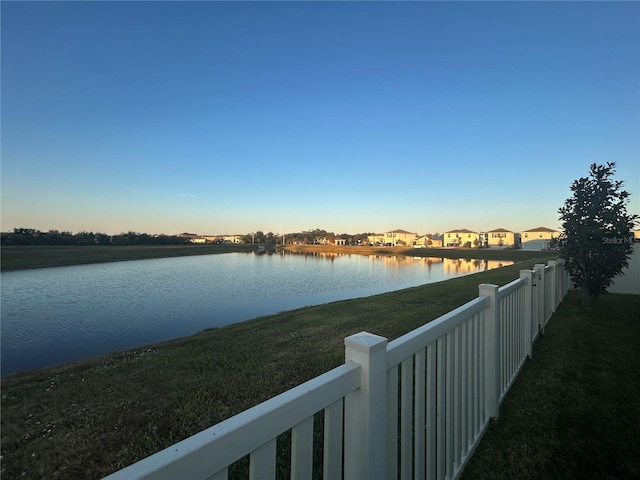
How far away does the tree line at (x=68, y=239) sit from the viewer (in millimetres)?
46719

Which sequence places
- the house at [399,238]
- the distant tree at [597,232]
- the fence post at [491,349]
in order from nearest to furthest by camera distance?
1. the fence post at [491,349]
2. the distant tree at [597,232]
3. the house at [399,238]

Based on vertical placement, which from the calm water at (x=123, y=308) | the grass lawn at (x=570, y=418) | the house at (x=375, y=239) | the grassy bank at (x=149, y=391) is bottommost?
the calm water at (x=123, y=308)

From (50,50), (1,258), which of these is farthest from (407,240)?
(50,50)

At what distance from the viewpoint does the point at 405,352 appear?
59.0 inches

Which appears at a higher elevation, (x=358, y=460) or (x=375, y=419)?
(x=375, y=419)

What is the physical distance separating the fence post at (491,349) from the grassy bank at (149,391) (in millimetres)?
2164

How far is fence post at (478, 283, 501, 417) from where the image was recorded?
8.61 feet

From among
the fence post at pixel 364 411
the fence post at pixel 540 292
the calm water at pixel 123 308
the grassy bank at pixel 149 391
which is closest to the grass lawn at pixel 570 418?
the fence post at pixel 540 292

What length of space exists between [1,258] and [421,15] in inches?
1690

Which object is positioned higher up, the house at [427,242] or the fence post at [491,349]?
the house at [427,242]

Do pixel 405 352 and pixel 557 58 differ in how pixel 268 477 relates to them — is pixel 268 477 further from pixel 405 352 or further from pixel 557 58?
pixel 557 58

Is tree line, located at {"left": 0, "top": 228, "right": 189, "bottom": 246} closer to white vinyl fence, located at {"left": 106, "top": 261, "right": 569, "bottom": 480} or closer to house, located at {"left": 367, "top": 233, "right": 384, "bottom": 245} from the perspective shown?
white vinyl fence, located at {"left": 106, "top": 261, "right": 569, "bottom": 480}

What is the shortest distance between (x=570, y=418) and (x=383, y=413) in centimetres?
255

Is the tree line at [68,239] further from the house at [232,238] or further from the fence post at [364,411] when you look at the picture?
the fence post at [364,411]
